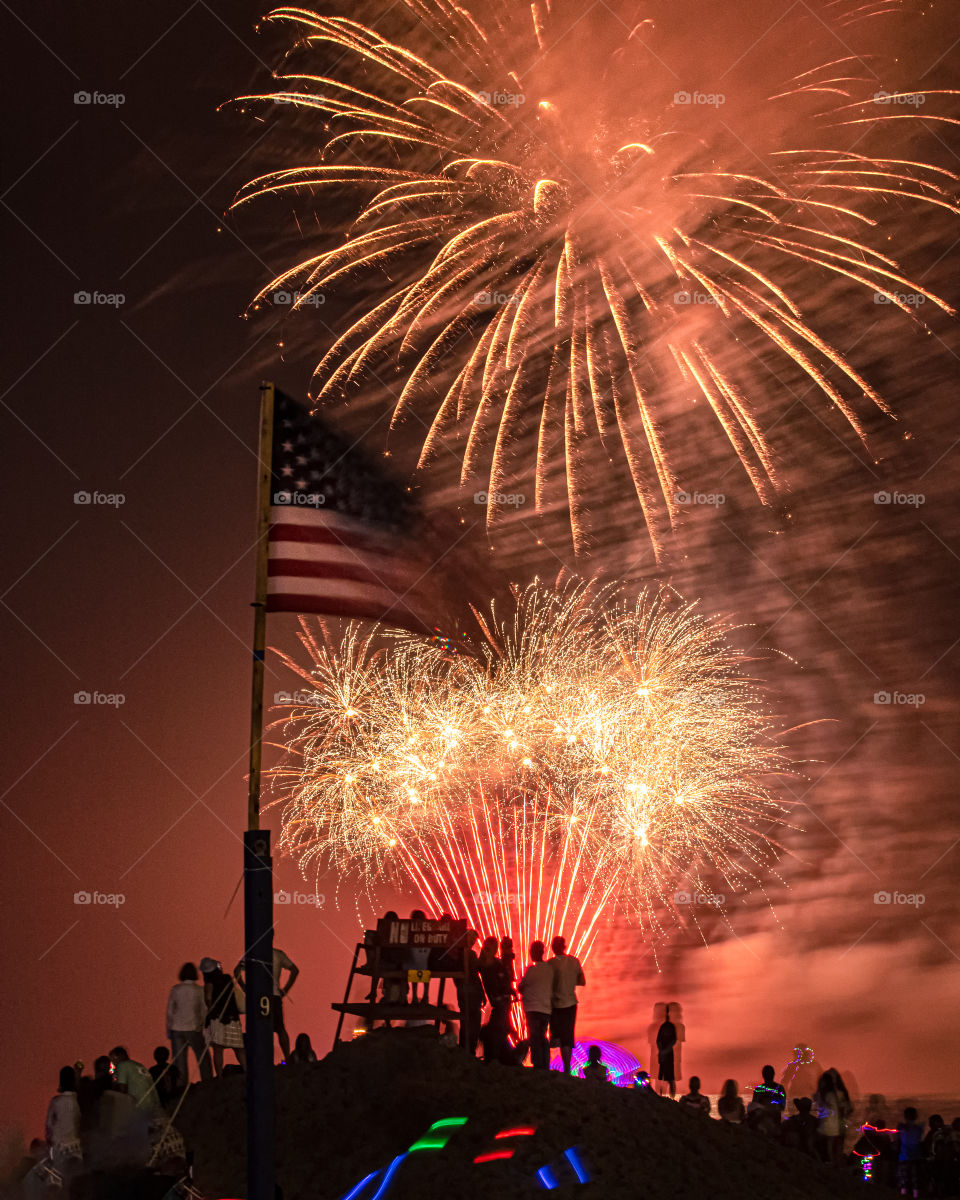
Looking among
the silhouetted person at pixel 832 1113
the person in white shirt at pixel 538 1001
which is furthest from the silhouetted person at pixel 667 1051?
the person in white shirt at pixel 538 1001

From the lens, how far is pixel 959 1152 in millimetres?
18078

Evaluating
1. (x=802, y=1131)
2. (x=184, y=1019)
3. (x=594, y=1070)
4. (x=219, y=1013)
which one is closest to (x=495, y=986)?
(x=594, y=1070)

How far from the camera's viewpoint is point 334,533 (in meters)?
14.0

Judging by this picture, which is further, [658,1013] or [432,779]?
[432,779]

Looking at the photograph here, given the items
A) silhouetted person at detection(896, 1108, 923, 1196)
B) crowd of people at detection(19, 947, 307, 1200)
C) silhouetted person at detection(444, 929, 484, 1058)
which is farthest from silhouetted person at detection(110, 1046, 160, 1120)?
silhouetted person at detection(896, 1108, 923, 1196)

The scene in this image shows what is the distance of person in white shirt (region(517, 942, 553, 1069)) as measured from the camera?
17469 millimetres

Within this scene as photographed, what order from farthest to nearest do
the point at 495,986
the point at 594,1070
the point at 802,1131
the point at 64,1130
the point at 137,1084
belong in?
the point at 495,986 < the point at 802,1131 < the point at 594,1070 < the point at 137,1084 < the point at 64,1130

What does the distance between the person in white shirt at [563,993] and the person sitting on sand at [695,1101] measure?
1787 mm

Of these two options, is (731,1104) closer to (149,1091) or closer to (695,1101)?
(695,1101)

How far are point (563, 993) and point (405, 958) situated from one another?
7.66 feet

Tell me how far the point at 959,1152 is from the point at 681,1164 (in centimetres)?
654

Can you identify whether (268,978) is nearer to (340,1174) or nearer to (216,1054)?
(340,1174)

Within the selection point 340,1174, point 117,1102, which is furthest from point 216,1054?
point 340,1174

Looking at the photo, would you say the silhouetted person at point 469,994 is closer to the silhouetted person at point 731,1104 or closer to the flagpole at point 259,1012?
the silhouetted person at point 731,1104
